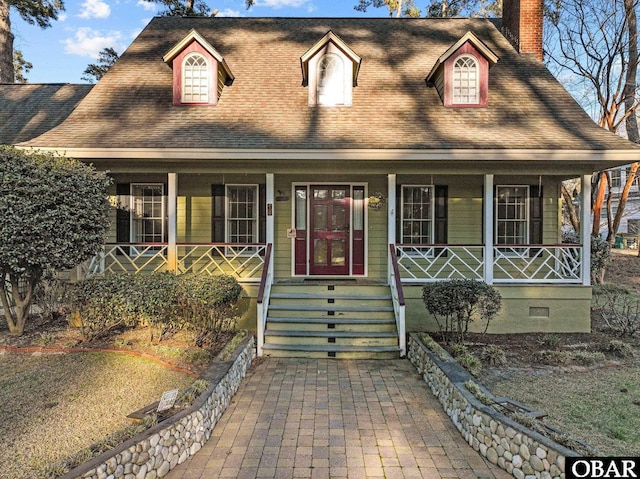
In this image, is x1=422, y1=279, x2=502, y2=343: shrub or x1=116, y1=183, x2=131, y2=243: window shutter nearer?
x1=422, y1=279, x2=502, y2=343: shrub

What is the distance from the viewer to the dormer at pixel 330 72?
9.18 m

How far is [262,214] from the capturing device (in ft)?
30.8

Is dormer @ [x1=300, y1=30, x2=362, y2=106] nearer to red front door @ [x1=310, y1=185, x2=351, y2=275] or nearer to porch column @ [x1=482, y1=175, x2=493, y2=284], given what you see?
red front door @ [x1=310, y1=185, x2=351, y2=275]

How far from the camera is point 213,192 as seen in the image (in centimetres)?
941

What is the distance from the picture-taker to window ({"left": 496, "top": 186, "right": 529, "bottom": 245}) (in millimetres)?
9531

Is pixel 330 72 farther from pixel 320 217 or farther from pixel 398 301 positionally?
pixel 398 301

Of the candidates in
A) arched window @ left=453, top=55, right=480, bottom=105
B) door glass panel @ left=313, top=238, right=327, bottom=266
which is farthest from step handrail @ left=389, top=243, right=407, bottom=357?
arched window @ left=453, top=55, right=480, bottom=105

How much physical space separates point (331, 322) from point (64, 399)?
410 centimetres

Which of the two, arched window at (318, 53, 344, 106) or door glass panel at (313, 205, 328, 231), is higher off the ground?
arched window at (318, 53, 344, 106)

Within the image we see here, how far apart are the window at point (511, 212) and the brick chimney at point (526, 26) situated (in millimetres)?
4271

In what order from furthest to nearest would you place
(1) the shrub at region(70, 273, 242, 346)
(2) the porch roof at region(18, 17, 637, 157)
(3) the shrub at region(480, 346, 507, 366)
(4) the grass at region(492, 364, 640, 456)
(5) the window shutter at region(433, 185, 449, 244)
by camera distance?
(5) the window shutter at region(433, 185, 449, 244) < (2) the porch roof at region(18, 17, 637, 157) < (1) the shrub at region(70, 273, 242, 346) < (3) the shrub at region(480, 346, 507, 366) < (4) the grass at region(492, 364, 640, 456)

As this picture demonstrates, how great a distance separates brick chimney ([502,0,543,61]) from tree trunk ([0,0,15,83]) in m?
17.9

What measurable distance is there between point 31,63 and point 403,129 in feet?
111

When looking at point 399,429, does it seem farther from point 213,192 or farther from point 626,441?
point 213,192
